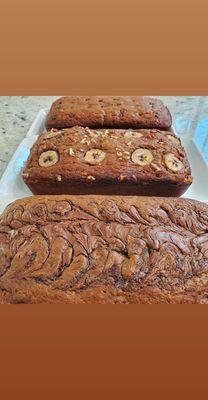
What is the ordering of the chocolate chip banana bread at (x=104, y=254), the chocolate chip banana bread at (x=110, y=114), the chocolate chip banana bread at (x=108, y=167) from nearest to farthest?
the chocolate chip banana bread at (x=104, y=254)
the chocolate chip banana bread at (x=108, y=167)
the chocolate chip banana bread at (x=110, y=114)

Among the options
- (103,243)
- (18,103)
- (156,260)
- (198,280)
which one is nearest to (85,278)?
(103,243)

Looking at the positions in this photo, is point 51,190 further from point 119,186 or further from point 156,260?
point 156,260

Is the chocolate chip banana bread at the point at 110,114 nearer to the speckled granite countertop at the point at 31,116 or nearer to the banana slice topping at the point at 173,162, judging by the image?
the speckled granite countertop at the point at 31,116

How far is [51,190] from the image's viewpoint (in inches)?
81.0

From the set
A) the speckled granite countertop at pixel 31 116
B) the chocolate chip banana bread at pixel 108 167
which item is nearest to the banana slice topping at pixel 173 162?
the chocolate chip banana bread at pixel 108 167

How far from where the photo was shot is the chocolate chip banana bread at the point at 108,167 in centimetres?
199

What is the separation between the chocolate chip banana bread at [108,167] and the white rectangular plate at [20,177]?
0.08 metres

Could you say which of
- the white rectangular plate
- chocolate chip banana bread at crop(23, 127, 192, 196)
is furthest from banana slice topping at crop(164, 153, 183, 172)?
the white rectangular plate

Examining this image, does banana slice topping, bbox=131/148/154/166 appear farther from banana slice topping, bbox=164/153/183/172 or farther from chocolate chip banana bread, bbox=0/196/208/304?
chocolate chip banana bread, bbox=0/196/208/304

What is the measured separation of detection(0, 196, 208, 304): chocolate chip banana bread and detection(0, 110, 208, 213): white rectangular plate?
0.43m

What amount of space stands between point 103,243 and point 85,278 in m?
0.14

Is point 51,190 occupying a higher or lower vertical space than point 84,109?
lower

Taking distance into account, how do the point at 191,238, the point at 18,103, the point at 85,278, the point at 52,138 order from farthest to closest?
the point at 18,103 → the point at 52,138 → the point at 191,238 → the point at 85,278

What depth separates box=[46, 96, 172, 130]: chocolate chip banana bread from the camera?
2473 mm
